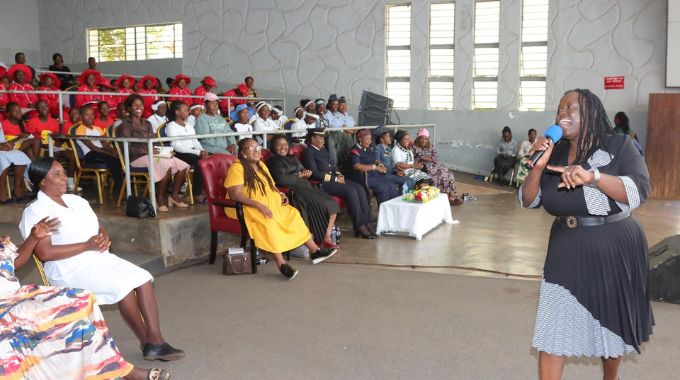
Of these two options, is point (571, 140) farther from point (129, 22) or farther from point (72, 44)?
point (72, 44)

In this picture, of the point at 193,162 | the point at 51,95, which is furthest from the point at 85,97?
the point at 193,162

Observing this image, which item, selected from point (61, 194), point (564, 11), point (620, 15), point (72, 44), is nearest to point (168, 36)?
point (72, 44)

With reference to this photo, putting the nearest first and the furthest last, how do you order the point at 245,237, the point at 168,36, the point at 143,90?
the point at 245,237 → the point at 143,90 → the point at 168,36

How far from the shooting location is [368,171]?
25.2 feet

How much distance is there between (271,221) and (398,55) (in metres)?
8.70

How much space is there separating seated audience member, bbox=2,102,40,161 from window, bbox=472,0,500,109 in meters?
Answer: 8.32

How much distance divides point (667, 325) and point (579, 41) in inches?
349

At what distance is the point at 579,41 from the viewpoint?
1166 cm

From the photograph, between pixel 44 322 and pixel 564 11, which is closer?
pixel 44 322

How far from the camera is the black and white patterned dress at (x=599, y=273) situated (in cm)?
242

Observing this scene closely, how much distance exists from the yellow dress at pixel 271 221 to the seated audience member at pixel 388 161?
269cm

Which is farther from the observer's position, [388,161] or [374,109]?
[374,109]

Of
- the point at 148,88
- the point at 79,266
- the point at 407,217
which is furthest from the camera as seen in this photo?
the point at 148,88

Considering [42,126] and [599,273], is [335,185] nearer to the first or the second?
[42,126]
